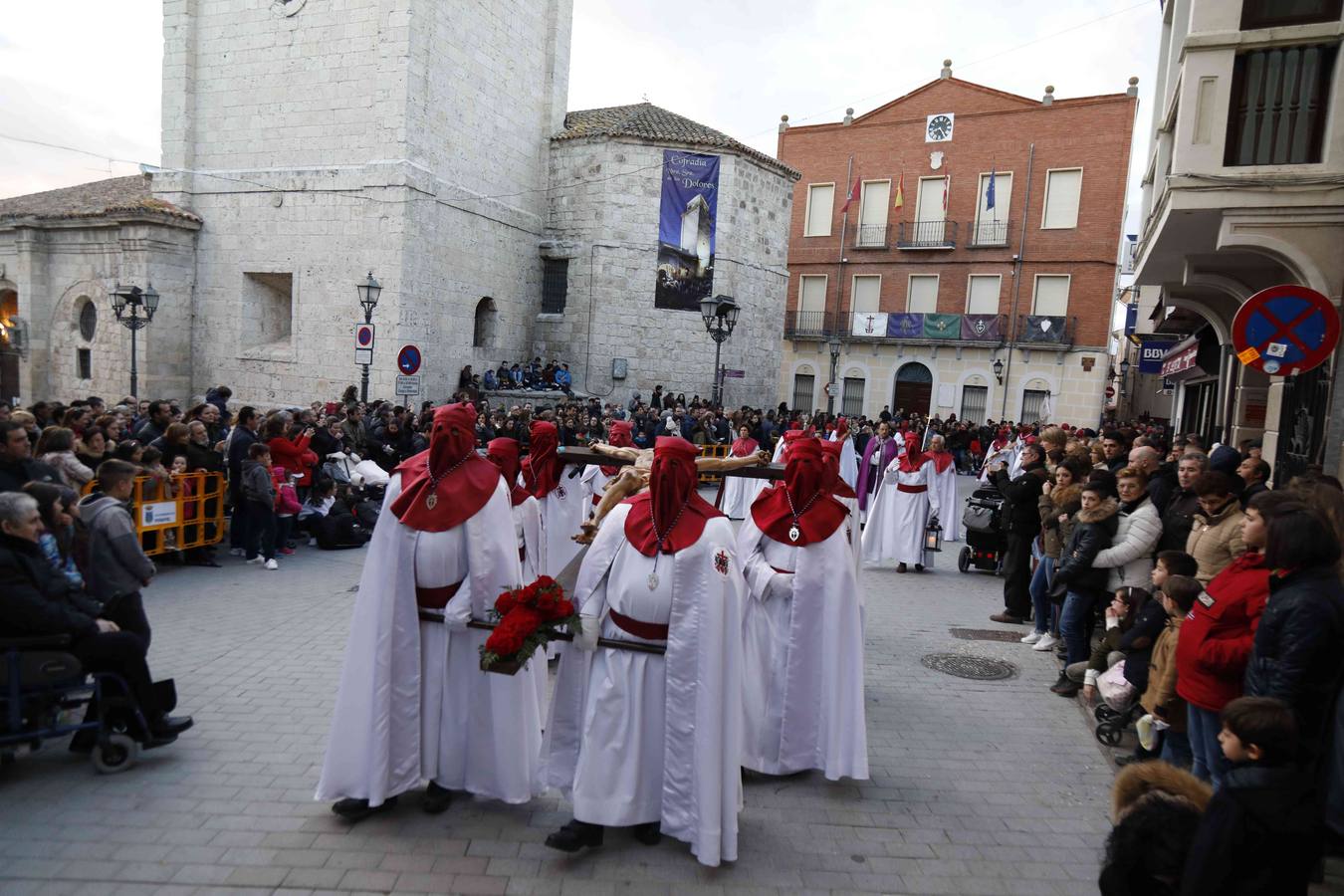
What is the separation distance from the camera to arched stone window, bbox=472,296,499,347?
81.0ft

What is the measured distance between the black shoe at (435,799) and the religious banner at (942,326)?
1280 inches

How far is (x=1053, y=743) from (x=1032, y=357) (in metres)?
29.7

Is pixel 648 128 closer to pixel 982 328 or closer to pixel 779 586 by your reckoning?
pixel 982 328

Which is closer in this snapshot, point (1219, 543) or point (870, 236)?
point (1219, 543)

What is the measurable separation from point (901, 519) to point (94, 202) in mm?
25459

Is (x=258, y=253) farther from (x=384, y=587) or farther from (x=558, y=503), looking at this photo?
(x=384, y=587)

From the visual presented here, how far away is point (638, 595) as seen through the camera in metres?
4.10

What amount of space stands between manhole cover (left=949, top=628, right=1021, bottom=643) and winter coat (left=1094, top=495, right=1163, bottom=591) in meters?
2.11

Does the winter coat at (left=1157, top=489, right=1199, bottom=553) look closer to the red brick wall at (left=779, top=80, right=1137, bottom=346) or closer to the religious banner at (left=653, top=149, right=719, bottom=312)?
the religious banner at (left=653, top=149, right=719, bottom=312)

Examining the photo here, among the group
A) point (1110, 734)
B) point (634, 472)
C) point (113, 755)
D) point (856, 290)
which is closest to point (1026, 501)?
point (1110, 734)

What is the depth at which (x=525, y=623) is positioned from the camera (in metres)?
3.87

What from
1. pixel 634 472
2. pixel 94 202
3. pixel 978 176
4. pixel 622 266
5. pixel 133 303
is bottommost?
pixel 634 472

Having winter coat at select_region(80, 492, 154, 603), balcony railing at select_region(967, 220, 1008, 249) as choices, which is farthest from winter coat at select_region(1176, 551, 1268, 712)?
balcony railing at select_region(967, 220, 1008, 249)

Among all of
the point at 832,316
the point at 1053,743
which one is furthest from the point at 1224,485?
the point at 832,316
